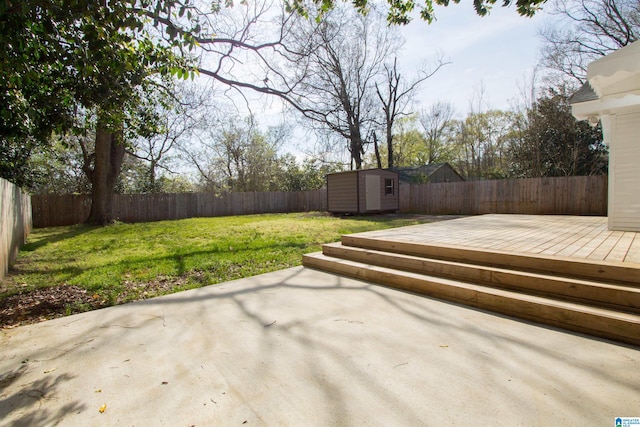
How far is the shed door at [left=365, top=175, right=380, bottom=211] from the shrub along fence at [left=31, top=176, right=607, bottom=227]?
1.81 m

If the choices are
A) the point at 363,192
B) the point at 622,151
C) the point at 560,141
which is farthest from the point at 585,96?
the point at 560,141

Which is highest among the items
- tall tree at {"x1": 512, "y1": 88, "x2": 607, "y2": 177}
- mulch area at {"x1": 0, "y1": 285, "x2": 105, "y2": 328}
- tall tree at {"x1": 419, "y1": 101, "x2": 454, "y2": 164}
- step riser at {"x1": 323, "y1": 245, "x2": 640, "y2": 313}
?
tall tree at {"x1": 419, "y1": 101, "x2": 454, "y2": 164}

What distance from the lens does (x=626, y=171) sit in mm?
4453

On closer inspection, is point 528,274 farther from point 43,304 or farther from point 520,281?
point 43,304

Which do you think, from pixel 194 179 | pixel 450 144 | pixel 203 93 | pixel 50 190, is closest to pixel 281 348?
pixel 203 93

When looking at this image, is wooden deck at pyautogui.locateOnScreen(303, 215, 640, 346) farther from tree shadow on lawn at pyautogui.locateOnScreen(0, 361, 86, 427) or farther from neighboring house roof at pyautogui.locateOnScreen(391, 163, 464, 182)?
neighboring house roof at pyautogui.locateOnScreen(391, 163, 464, 182)

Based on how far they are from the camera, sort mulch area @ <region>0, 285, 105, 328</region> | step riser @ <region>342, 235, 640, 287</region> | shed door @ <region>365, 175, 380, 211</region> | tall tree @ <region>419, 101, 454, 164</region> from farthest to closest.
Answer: tall tree @ <region>419, 101, 454, 164</region>
shed door @ <region>365, 175, 380, 211</region>
mulch area @ <region>0, 285, 105, 328</region>
step riser @ <region>342, 235, 640, 287</region>

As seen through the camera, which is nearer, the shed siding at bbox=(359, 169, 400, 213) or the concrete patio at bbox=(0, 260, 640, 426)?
the concrete patio at bbox=(0, 260, 640, 426)

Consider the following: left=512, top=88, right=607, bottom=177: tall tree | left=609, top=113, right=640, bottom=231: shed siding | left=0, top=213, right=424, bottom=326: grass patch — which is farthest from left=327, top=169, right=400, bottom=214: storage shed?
left=609, top=113, right=640, bottom=231: shed siding

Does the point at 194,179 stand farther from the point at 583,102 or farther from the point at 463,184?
the point at 583,102

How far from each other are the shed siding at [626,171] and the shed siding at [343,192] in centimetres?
922

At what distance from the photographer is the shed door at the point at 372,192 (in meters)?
13.5

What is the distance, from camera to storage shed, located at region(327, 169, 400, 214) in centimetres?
1333

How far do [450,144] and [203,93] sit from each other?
874 inches
